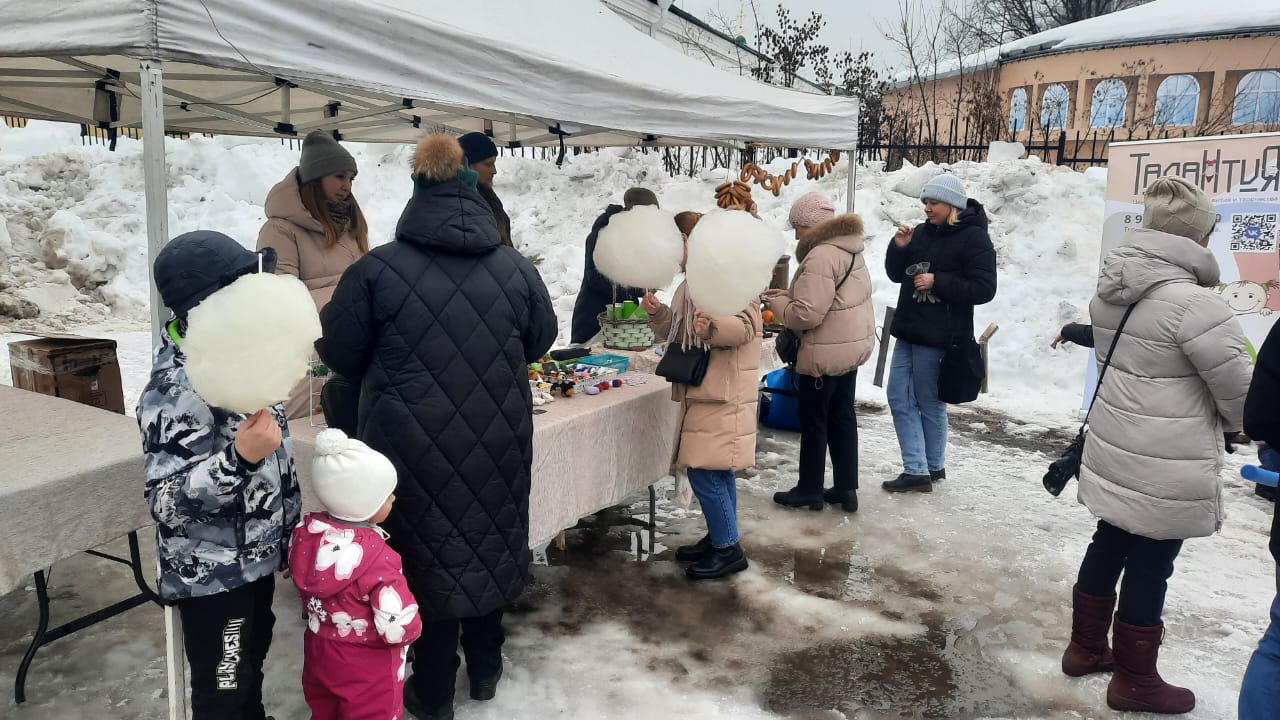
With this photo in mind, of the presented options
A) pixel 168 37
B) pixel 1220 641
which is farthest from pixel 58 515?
pixel 1220 641

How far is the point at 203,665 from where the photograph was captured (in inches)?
86.4

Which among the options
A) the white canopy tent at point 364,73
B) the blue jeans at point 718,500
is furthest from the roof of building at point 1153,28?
the blue jeans at point 718,500

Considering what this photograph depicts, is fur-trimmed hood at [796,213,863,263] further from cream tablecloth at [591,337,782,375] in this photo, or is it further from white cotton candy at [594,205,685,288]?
→ white cotton candy at [594,205,685,288]

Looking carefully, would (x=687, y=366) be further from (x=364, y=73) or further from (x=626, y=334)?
(x=364, y=73)

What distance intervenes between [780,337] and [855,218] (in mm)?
815

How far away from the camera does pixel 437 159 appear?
7.89 feet

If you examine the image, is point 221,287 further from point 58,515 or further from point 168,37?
point 58,515

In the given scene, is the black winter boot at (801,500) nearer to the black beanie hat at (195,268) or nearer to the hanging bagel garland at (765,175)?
the hanging bagel garland at (765,175)

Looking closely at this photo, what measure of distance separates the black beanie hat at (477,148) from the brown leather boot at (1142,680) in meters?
3.30

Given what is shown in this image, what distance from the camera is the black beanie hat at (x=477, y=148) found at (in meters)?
4.08

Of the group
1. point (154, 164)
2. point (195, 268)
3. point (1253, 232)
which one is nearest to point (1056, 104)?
point (1253, 232)

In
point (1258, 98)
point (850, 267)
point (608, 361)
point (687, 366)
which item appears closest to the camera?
A: point (687, 366)

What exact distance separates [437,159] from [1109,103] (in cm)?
2005

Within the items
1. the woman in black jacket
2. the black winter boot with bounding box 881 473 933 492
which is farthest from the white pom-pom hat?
the black winter boot with bounding box 881 473 933 492
